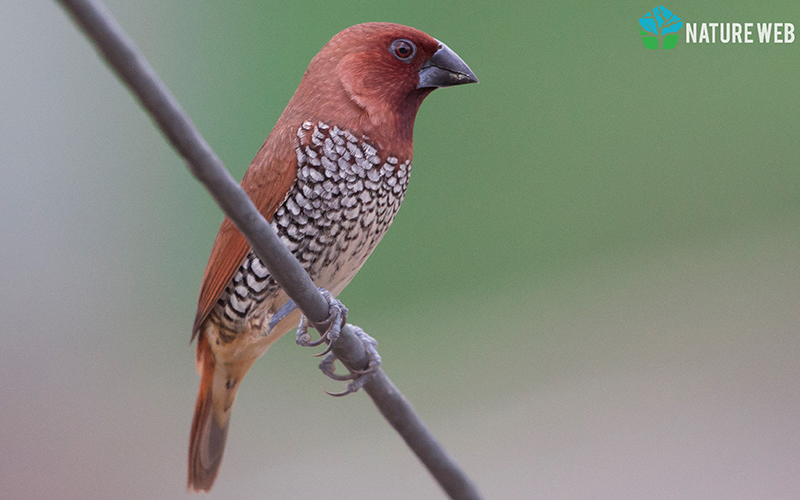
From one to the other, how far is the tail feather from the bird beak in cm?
67

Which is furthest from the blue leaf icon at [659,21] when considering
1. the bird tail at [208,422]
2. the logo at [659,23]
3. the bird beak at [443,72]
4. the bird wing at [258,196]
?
the bird tail at [208,422]

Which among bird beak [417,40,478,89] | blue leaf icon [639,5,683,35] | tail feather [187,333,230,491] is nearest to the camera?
bird beak [417,40,478,89]

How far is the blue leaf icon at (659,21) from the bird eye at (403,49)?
105cm

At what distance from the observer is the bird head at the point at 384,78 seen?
1.09 m

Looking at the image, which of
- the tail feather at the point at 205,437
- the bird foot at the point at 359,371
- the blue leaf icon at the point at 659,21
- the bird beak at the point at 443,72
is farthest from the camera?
the blue leaf icon at the point at 659,21

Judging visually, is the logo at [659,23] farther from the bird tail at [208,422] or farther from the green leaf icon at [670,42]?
the bird tail at [208,422]

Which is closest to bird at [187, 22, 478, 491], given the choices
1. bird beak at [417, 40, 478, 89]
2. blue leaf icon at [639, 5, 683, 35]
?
bird beak at [417, 40, 478, 89]

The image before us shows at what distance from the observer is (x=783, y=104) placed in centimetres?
234

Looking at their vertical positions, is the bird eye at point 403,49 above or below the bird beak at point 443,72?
above

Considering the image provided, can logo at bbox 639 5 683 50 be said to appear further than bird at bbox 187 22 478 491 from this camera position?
Yes

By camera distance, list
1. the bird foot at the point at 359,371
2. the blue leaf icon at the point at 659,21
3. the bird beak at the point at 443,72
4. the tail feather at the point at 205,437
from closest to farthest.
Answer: the bird foot at the point at 359,371
the bird beak at the point at 443,72
the tail feather at the point at 205,437
the blue leaf icon at the point at 659,21

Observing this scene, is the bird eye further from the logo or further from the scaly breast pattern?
the logo

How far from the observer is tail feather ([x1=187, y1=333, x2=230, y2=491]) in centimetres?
137

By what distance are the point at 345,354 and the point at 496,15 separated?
142 cm
